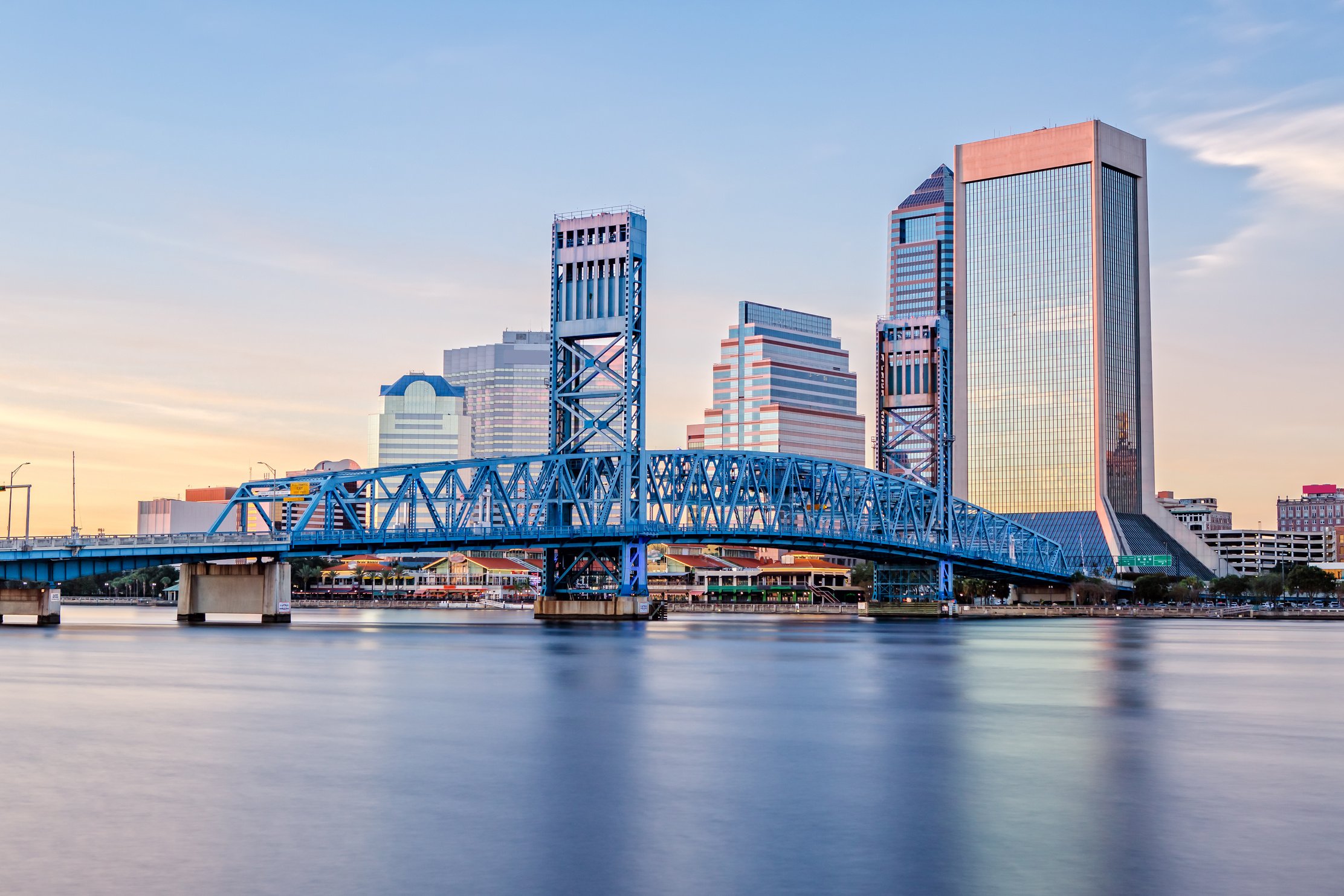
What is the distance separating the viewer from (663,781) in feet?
98.5

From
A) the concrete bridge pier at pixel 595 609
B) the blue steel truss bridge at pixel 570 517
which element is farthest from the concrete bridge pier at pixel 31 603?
the concrete bridge pier at pixel 595 609

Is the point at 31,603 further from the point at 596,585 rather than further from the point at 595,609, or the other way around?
the point at 596,585

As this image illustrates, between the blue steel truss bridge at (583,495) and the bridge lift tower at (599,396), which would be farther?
the bridge lift tower at (599,396)

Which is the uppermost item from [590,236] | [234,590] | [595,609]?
[590,236]

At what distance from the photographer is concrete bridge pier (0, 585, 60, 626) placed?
12088 cm

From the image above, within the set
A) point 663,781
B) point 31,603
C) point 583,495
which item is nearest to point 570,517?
point 583,495

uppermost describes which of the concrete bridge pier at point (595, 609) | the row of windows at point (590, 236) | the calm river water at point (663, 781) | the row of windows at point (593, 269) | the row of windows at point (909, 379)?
the row of windows at point (590, 236)

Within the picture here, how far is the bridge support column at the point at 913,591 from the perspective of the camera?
169750 millimetres

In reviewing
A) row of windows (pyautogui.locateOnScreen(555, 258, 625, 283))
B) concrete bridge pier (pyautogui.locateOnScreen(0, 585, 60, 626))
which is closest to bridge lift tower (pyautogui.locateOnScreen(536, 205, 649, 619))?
row of windows (pyautogui.locateOnScreen(555, 258, 625, 283))

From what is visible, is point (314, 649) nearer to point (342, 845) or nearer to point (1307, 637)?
point (342, 845)

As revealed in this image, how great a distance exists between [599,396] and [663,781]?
4213 inches

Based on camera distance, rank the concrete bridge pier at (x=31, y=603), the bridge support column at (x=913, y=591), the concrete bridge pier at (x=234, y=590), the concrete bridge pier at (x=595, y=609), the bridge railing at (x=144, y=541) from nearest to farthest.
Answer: the bridge railing at (x=144, y=541) < the concrete bridge pier at (x=31, y=603) < the concrete bridge pier at (x=234, y=590) < the concrete bridge pier at (x=595, y=609) < the bridge support column at (x=913, y=591)

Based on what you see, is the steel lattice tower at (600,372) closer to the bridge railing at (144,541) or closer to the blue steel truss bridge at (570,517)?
the blue steel truss bridge at (570,517)

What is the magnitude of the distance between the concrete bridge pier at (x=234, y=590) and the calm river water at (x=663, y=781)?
5936cm
